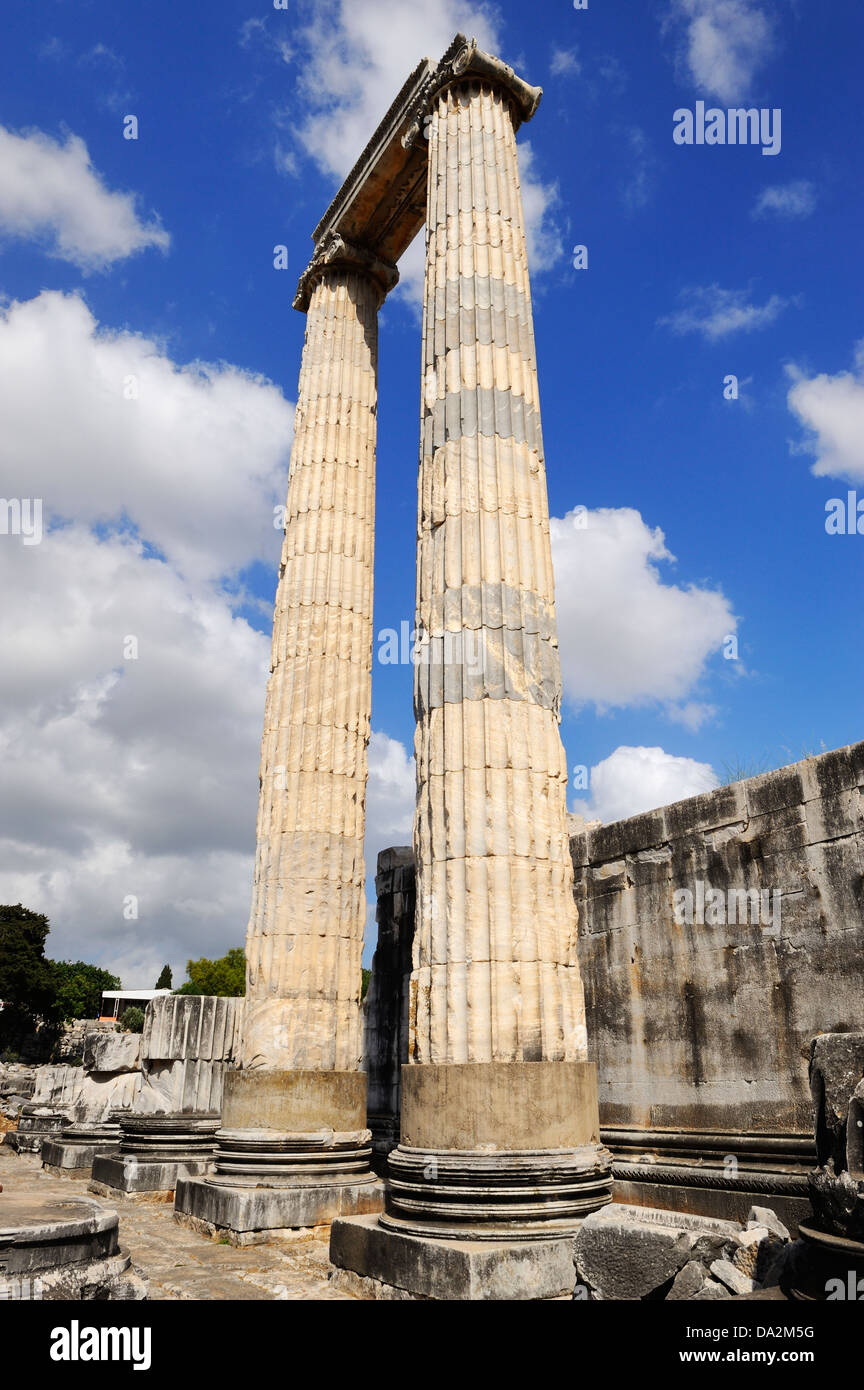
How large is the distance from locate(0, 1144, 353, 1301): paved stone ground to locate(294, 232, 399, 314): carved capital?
14691mm

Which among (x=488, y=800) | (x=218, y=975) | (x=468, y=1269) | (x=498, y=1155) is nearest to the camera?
(x=468, y=1269)

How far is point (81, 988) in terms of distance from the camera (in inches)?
3243

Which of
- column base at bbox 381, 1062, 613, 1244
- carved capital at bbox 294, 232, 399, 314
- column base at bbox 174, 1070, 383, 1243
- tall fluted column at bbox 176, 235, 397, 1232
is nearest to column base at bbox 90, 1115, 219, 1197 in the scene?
column base at bbox 174, 1070, 383, 1243

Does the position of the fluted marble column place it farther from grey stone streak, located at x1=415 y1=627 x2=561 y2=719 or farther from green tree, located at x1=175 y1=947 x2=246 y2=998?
green tree, located at x1=175 y1=947 x2=246 y2=998

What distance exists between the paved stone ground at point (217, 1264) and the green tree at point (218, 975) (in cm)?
5919

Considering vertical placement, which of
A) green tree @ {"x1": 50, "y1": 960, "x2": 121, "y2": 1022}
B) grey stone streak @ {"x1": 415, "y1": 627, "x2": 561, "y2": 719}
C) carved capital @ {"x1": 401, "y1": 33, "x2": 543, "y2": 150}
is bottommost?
green tree @ {"x1": 50, "y1": 960, "x2": 121, "y2": 1022}

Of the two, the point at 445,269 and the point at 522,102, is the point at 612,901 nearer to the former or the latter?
the point at 445,269

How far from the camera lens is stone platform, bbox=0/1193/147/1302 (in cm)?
508

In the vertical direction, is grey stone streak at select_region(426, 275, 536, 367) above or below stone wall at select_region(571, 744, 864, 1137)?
above

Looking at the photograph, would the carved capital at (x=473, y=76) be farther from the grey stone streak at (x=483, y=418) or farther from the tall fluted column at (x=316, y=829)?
the grey stone streak at (x=483, y=418)

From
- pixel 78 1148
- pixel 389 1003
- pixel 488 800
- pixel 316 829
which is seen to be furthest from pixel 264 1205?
pixel 78 1148

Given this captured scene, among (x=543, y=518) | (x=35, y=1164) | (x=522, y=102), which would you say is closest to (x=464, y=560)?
(x=543, y=518)

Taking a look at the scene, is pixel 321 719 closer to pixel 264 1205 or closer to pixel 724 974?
pixel 264 1205

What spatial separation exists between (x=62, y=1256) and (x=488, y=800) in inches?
180
